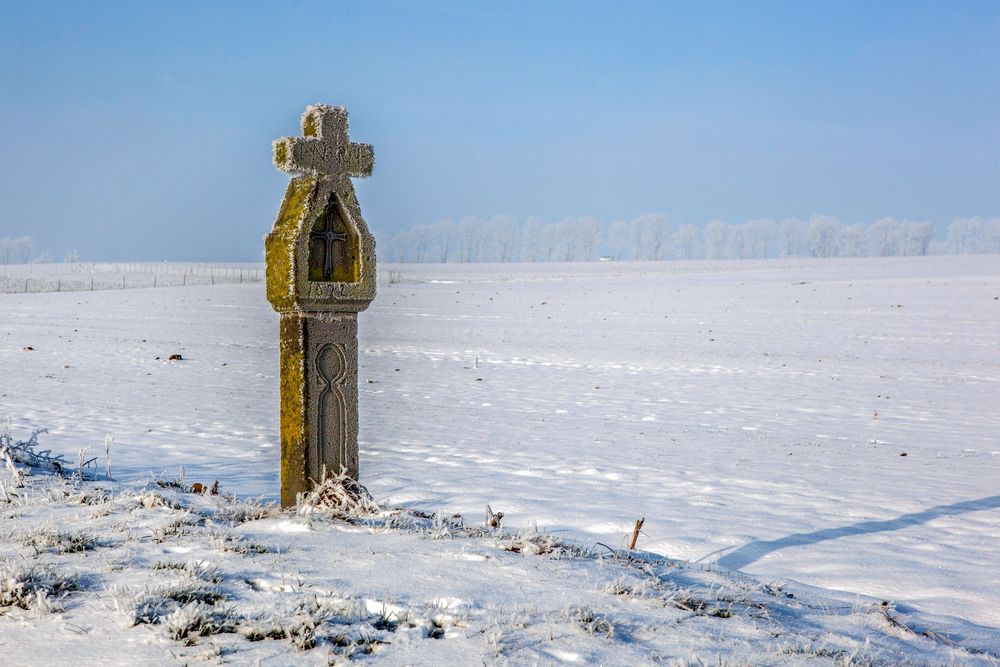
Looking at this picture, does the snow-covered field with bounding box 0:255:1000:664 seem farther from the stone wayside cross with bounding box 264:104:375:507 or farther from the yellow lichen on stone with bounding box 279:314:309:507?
the stone wayside cross with bounding box 264:104:375:507

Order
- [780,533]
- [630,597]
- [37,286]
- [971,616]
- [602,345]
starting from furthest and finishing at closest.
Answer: [37,286], [602,345], [780,533], [971,616], [630,597]

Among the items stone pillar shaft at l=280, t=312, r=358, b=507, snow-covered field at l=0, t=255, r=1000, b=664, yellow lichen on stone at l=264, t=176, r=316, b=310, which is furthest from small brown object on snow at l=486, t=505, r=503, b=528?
yellow lichen on stone at l=264, t=176, r=316, b=310

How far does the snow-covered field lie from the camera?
3.97 m

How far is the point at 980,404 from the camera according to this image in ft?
42.6

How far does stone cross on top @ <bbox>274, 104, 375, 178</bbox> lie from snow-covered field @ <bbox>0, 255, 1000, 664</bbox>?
8.15ft

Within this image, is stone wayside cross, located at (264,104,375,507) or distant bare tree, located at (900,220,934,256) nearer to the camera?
stone wayside cross, located at (264,104,375,507)

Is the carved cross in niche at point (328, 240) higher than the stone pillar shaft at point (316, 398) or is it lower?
higher

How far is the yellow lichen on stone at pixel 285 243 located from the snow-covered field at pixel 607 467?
5.18 feet

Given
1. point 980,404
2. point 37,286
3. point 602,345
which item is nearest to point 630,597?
point 980,404

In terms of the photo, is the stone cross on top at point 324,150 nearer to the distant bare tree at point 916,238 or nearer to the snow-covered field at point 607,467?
the snow-covered field at point 607,467

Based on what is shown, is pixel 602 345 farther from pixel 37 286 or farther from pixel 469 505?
pixel 37 286

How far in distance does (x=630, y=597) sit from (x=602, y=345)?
17.1m

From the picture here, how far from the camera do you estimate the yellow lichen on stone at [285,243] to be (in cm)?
578

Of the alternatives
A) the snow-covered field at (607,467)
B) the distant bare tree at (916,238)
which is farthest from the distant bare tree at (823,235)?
the snow-covered field at (607,467)
